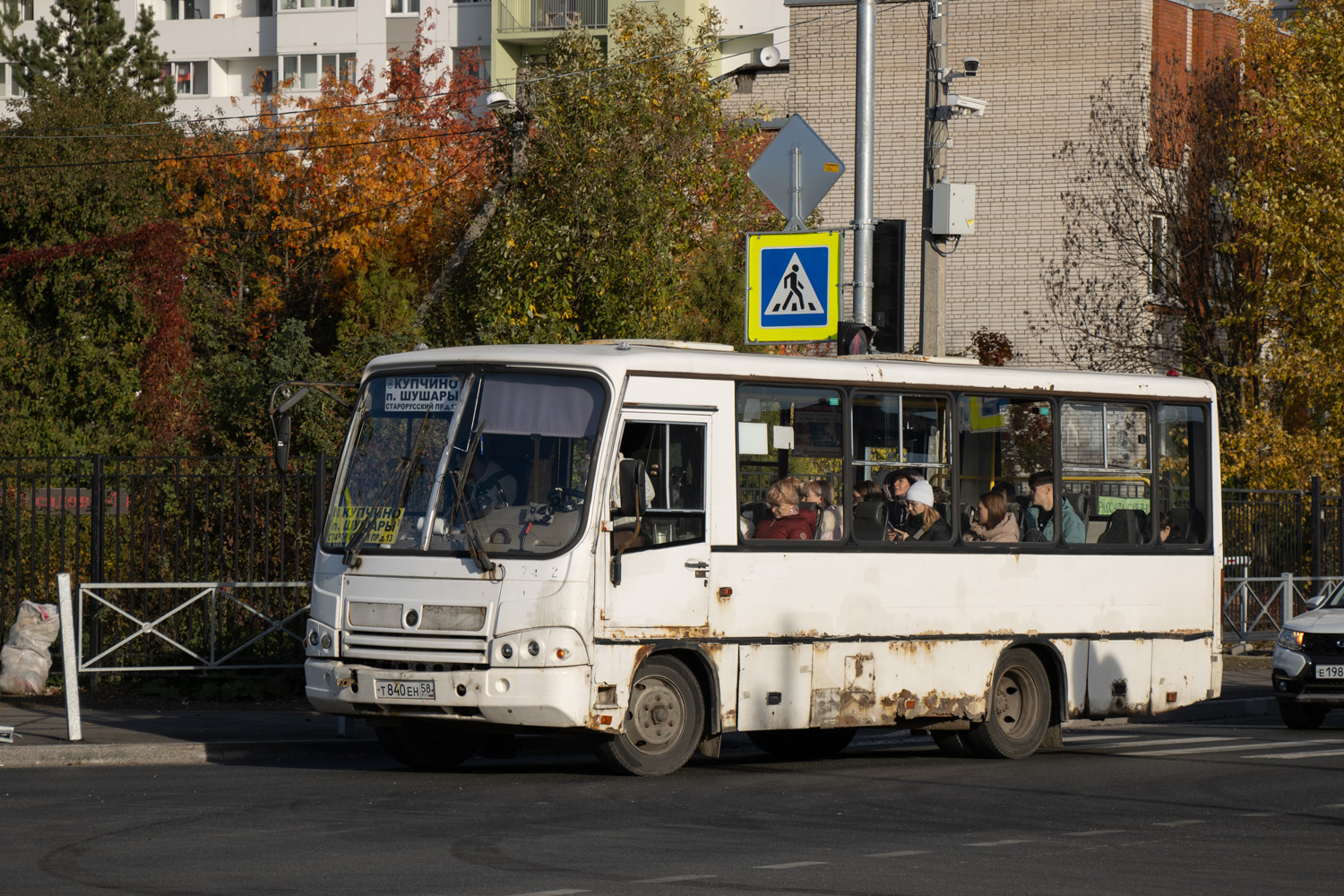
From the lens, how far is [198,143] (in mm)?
47375

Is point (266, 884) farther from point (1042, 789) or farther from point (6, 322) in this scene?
point (6, 322)

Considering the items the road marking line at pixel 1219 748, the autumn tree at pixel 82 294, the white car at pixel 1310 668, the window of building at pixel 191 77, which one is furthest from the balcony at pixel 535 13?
the road marking line at pixel 1219 748

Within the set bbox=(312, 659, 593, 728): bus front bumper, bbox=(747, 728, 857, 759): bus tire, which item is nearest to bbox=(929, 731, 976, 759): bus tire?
bbox=(747, 728, 857, 759): bus tire

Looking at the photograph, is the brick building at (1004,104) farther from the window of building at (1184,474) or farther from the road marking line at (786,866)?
the road marking line at (786,866)

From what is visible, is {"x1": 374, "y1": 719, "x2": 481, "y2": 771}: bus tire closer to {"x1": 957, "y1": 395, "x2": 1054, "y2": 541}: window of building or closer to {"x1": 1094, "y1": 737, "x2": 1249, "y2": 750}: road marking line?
{"x1": 957, "y1": 395, "x2": 1054, "y2": 541}: window of building

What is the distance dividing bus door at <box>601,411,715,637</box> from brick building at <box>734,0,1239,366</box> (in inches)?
1119

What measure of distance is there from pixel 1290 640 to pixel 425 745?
28.8ft

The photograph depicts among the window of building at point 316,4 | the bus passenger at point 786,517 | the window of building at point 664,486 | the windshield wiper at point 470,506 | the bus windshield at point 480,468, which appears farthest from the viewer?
the window of building at point 316,4

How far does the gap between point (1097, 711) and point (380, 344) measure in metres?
14.0

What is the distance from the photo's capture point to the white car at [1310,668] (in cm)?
1738

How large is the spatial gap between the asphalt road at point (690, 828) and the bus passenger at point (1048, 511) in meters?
1.70

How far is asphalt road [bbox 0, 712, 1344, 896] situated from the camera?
27.6 feet

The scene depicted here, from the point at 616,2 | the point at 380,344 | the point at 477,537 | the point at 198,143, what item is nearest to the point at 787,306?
the point at 477,537

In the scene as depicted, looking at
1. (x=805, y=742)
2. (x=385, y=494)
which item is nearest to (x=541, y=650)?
(x=385, y=494)
